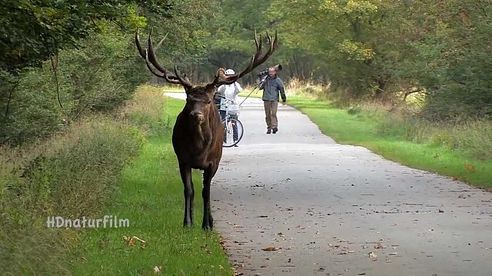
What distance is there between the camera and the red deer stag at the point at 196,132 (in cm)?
1226

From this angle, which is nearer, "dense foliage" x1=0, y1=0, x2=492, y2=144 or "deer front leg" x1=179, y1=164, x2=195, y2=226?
"deer front leg" x1=179, y1=164, x2=195, y2=226

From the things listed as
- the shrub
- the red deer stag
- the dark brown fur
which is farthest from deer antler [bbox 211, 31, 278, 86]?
the shrub

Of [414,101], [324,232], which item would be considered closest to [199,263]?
[324,232]

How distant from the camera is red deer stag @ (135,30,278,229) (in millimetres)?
12258

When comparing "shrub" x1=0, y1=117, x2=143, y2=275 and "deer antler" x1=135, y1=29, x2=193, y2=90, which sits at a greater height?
"deer antler" x1=135, y1=29, x2=193, y2=90

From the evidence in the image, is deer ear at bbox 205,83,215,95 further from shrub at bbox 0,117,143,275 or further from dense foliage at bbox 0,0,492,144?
dense foliage at bbox 0,0,492,144

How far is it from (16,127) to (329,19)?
31.7 m

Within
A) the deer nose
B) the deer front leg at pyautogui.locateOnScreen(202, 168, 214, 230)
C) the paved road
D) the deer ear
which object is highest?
the deer ear

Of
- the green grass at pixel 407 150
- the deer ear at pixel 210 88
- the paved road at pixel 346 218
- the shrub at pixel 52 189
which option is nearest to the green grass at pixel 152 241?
the shrub at pixel 52 189

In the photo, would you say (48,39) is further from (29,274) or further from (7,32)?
(29,274)

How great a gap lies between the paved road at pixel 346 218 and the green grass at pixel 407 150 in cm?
73

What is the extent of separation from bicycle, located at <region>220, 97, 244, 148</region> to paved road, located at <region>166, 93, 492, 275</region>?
10.8 feet

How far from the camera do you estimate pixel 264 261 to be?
34.8 feet

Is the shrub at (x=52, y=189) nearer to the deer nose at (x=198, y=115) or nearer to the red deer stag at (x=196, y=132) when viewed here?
the red deer stag at (x=196, y=132)
